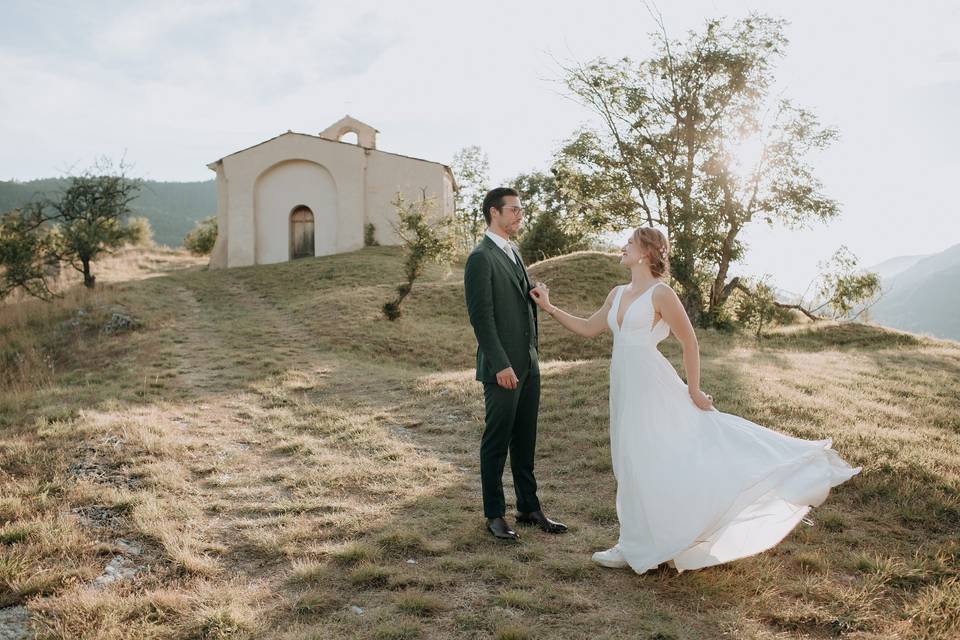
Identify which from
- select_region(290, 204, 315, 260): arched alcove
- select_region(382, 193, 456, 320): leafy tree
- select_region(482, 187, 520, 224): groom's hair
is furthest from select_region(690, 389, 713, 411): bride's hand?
select_region(290, 204, 315, 260): arched alcove

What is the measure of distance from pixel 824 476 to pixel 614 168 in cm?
1950

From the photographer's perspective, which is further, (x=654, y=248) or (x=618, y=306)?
(x=618, y=306)

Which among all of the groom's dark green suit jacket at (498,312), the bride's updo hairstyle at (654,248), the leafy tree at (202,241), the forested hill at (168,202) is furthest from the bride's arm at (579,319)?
the forested hill at (168,202)

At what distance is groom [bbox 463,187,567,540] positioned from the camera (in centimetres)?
506

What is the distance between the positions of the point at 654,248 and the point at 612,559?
2235mm

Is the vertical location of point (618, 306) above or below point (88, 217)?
below

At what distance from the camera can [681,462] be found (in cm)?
445

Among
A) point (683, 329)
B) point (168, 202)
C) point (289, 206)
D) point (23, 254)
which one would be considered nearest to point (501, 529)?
point (683, 329)

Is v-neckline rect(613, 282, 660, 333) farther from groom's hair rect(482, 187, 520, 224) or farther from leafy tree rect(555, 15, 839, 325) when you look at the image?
leafy tree rect(555, 15, 839, 325)

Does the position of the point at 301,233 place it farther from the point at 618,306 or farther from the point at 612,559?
the point at 612,559

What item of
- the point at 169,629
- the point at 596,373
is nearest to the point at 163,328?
the point at 596,373

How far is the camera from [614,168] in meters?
22.8

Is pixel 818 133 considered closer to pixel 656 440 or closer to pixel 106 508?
pixel 656 440

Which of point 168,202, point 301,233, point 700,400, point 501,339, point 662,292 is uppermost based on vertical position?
point 168,202
